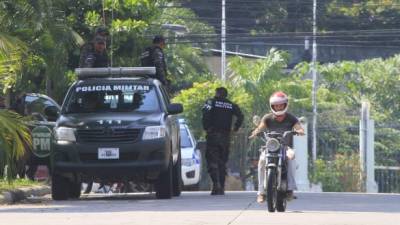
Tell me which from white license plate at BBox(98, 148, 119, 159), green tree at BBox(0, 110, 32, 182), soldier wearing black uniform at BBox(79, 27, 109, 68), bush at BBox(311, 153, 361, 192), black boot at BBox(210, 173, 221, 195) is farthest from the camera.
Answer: bush at BBox(311, 153, 361, 192)

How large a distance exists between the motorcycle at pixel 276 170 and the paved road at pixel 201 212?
0.20m

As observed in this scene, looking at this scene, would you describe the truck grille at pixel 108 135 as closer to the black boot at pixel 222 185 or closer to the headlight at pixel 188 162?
the black boot at pixel 222 185

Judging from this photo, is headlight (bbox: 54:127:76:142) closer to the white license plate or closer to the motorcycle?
the white license plate

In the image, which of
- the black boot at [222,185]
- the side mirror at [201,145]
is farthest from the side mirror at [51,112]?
the side mirror at [201,145]

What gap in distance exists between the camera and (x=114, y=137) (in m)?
19.5

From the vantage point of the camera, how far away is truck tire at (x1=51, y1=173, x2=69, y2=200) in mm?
19875

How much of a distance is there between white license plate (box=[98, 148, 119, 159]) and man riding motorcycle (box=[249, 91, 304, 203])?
340 centimetres

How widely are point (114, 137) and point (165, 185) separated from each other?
124 centimetres

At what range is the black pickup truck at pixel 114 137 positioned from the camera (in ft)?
63.8

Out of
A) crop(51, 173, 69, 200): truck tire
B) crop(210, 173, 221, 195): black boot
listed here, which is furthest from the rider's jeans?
→ crop(210, 173, 221, 195): black boot

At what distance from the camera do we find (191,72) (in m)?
53.6
